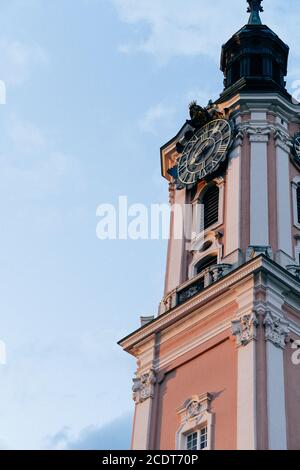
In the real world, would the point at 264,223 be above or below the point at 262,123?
below

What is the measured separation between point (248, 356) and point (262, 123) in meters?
11.8

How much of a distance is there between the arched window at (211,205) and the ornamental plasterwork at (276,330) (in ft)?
22.6

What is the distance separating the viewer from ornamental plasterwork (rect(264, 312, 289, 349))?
1302 inches

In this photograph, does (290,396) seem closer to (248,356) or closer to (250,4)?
(248,356)

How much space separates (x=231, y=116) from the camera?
Answer: 42125mm

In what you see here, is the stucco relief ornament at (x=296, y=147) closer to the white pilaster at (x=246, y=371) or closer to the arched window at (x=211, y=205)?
the arched window at (x=211, y=205)

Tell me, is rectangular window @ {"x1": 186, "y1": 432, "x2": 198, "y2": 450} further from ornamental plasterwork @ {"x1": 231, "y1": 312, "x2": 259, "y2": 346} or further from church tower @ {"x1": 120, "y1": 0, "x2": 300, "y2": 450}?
ornamental plasterwork @ {"x1": 231, "y1": 312, "x2": 259, "y2": 346}

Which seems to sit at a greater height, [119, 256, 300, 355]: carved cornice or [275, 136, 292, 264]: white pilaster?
[275, 136, 292, 264]: white pilaster

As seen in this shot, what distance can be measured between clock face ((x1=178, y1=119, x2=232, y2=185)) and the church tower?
5 centimetres

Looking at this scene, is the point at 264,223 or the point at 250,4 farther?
the point at 250,4

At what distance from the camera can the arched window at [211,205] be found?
40.0 meters

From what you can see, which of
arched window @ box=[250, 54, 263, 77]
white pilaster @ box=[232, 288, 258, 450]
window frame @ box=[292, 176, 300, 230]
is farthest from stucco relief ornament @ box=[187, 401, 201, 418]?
arched window @ box=[250, 54, 263, 77]

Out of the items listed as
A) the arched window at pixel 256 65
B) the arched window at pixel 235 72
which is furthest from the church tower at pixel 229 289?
the arched window at pixel 235 72
